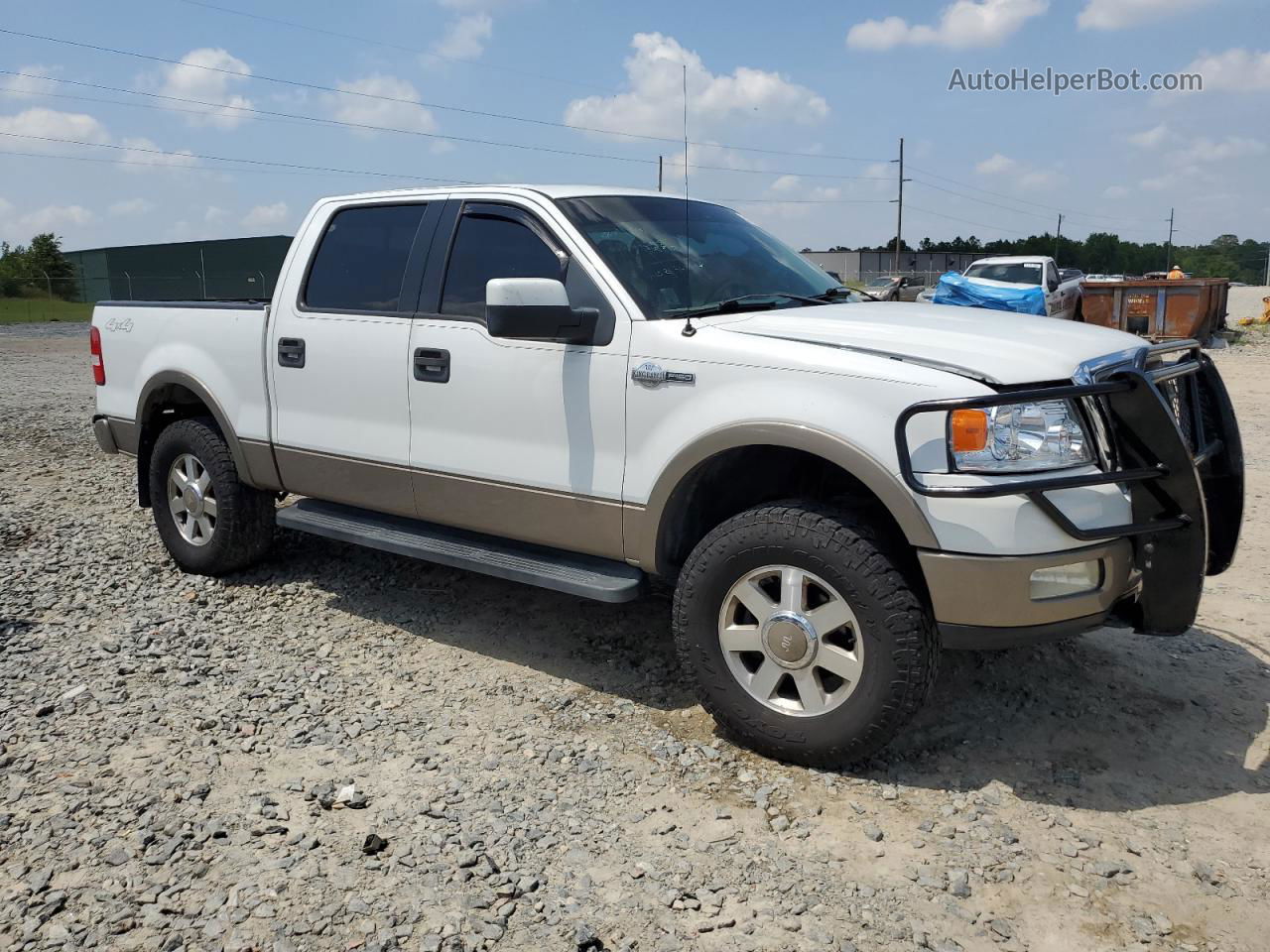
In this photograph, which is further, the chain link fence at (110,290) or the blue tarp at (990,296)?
the chain link fence at (110,290)

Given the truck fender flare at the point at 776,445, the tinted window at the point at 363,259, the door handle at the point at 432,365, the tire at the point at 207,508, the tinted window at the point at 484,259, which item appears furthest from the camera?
the tire at the point at 207,508

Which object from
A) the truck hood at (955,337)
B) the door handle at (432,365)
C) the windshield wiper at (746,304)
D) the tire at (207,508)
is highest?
the windshield wiper at (746,304)

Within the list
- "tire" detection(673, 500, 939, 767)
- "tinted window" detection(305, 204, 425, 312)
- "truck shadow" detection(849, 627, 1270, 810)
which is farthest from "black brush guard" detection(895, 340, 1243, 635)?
"tinted window" detection(305, 204, 425, 312)

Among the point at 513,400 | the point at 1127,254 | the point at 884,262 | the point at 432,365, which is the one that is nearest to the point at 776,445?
the point at 513,400

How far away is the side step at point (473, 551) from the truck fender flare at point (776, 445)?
6.4 inches

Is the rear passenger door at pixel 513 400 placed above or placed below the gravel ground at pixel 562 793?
above

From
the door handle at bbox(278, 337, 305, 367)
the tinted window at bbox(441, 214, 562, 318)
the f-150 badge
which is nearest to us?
the f-150 badge

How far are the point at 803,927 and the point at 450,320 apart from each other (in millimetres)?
2768

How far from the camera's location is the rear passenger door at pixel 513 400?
387 cm

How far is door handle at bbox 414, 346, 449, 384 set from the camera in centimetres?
432

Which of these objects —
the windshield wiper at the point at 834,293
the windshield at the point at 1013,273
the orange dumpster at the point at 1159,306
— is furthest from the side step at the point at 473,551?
the windshield at the point at 1013,273

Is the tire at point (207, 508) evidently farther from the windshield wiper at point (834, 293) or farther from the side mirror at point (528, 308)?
the windshield wiper at point (834, 293)

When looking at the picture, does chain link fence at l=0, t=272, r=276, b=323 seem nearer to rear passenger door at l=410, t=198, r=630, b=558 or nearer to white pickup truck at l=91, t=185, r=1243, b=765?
white pickup truck at l=91, t=185, r=1243, b=765

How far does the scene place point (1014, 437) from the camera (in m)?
3.10
